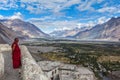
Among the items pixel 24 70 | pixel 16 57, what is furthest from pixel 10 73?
pixel 24 70

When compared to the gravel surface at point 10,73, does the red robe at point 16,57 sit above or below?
above

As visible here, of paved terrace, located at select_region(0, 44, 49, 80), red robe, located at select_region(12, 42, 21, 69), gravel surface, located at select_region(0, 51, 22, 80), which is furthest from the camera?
red robe, located at select_region(12, 42, 21, 69)

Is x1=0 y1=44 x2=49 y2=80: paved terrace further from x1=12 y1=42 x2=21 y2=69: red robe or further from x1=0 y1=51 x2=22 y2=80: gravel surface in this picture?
x1=12 y1=42 x2=21 y2=69: red robe

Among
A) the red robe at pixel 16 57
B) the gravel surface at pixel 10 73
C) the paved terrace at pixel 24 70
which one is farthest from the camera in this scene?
the red robe at pixel 16 57

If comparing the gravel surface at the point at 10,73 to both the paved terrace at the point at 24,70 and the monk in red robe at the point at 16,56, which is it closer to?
the paved terrace at the point at 24,70

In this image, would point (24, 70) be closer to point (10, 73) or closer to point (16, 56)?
point (16, 56)

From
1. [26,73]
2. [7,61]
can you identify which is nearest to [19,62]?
[7,61]

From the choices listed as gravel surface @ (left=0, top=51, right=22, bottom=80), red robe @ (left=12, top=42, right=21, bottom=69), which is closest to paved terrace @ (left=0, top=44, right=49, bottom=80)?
gravel surface @ (left=0, top=51, right=22, bottom=80)

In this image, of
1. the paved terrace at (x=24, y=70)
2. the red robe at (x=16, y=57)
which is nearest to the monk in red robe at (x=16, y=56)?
the red robe at (x=16, y=57)
